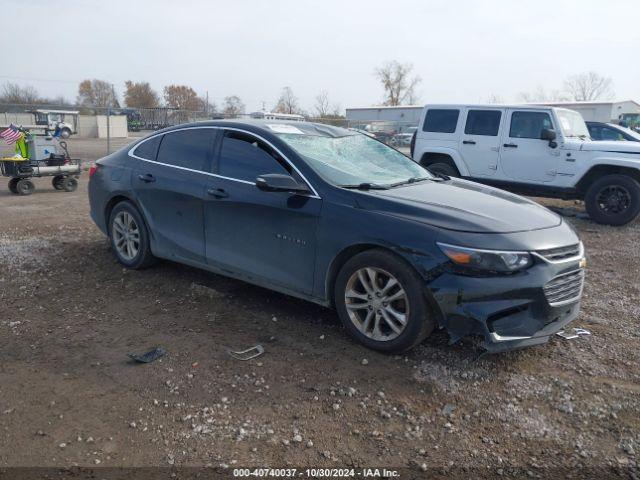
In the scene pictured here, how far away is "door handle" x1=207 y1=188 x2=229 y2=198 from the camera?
181 inches

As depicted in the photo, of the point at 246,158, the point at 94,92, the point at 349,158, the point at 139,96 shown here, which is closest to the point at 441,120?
the point at 349,158

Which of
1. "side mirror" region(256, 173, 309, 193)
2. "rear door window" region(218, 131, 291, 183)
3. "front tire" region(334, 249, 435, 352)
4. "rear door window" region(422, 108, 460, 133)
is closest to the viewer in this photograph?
"front tire" region(334, 249, 435, 352)

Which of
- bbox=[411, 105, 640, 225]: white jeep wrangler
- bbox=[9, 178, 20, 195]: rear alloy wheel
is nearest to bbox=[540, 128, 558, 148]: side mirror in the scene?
bbox=[411, 105, 640, 225]: white jeep wrangler

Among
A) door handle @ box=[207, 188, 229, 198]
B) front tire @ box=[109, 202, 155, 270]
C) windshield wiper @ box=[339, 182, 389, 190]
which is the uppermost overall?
windshield wiper @ box=[339, 182, 389, 190]

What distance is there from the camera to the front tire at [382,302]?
3607 millimetres

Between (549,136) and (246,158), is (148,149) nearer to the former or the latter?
(246,158)

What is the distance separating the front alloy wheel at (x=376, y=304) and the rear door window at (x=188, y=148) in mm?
1890

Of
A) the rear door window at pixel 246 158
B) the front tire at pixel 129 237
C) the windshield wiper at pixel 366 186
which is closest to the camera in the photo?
the windshield wiper at pixel 366 186

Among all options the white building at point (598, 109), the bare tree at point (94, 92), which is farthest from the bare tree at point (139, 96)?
the white building at point (598, 109)

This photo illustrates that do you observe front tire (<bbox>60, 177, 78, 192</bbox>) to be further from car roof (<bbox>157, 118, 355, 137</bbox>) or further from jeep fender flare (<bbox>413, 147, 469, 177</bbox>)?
jeep fender flare (<bbox>413, 147, 469, 177</bbox>)

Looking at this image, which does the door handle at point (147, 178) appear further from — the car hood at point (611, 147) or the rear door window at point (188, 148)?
the car hood at point (611, 147)

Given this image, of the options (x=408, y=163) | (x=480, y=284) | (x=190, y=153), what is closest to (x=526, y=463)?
(x=480, y=284)

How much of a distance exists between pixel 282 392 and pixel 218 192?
6.50ft

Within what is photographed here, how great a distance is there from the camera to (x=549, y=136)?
9328mm
